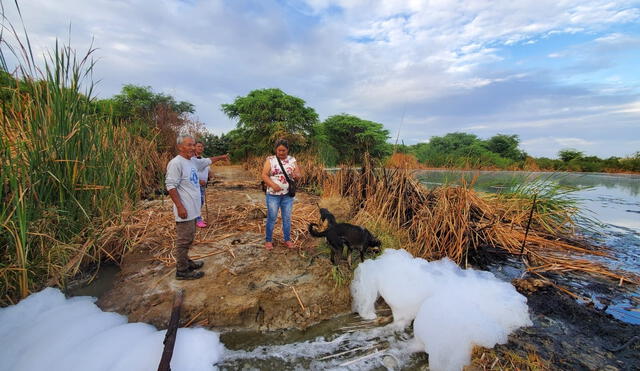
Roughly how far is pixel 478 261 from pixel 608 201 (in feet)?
26.9

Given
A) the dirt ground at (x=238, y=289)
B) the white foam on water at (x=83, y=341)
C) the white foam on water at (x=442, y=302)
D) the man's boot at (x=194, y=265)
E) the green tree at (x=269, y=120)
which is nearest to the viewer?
the white foam on water at (x=83, y=341)

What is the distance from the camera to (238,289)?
271 cm

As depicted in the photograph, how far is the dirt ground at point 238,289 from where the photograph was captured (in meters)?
2.41

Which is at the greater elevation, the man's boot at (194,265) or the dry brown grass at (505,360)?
the man's boot at (194,265)

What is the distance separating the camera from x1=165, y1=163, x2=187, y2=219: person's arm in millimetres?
2514

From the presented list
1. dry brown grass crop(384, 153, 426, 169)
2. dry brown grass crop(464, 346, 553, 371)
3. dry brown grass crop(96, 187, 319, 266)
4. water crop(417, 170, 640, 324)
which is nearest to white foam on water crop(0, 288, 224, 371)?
dry brown grass crop(96, 187, 319, 266)

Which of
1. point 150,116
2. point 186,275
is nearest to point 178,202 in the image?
point 186,275

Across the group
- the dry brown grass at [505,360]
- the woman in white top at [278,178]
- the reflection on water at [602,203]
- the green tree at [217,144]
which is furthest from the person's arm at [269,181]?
the green tree at [217,144]

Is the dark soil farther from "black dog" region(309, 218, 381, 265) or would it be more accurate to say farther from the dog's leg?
the dog's leg

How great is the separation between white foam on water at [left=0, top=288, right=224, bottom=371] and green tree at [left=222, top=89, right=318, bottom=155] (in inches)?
527

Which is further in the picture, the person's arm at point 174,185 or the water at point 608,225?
the water at point 608,225

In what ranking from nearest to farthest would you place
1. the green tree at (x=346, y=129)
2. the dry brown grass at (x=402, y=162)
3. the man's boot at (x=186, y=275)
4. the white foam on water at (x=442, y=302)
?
1. the white foam on water at (x=442, y=302)
2. the man's boot at (x=186, y=275)
3. the dry brown grass at (x=402, y=162)
4. the green tree at (x=346, y=129)

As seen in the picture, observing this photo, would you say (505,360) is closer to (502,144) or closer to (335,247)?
(335,247)

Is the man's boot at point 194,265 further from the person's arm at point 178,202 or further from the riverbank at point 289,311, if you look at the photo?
the person's arm at point 178,202
